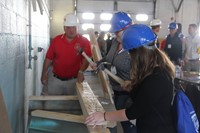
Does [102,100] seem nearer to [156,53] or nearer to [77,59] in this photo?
[77,59]

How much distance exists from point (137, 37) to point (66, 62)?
7.50 feet

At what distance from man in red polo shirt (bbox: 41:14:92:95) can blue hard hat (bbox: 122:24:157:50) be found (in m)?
2.06

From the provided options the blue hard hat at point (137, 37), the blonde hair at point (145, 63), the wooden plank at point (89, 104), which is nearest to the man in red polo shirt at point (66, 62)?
the wooden plank at point (89, 104)

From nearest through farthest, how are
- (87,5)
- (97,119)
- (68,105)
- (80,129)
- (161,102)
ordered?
(161,102), (97,119), (80,129), (68,105), (87,5)

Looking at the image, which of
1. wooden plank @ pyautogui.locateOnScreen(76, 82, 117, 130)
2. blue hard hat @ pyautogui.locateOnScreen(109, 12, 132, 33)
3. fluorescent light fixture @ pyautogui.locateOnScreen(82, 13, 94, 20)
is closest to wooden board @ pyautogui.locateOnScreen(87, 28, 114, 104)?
wooden plank @ pyautogui.locateOnScreen(76, 82, 117, 130)

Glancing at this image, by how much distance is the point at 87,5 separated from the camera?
13.3 meters

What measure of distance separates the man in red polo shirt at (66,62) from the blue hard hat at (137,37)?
2.06 metres

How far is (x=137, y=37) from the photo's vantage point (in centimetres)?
194

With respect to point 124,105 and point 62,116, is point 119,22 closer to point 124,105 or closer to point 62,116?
point 124,105

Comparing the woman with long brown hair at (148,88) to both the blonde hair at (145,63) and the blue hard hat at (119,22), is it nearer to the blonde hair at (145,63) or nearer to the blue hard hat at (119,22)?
the blonde hair at (145,63)

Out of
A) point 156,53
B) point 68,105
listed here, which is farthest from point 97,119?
point 68,105

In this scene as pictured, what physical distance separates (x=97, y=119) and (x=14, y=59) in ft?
3.68

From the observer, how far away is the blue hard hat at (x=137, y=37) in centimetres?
192

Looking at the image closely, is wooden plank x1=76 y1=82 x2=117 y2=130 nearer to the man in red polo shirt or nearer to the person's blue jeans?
the person's blue jeans
